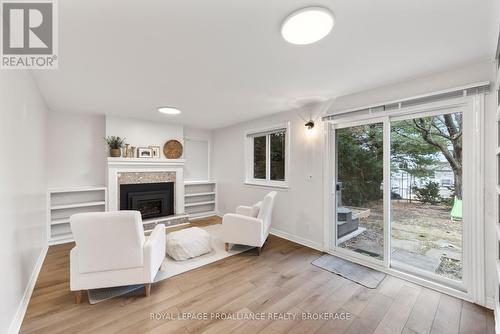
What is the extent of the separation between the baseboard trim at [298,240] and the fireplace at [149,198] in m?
2.40

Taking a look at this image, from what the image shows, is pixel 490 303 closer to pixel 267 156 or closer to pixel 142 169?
pixel 267 156

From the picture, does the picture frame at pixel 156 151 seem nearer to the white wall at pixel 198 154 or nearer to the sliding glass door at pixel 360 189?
the white wall at pixel 198 154

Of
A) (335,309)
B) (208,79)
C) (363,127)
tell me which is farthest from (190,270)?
(363,127)

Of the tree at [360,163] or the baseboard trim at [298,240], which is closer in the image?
the tree at [360,163]

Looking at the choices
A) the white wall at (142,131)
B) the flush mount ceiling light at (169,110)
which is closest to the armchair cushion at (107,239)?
the flush mount ceiling light at (169,110)

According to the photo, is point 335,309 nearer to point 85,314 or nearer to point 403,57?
point 85,314

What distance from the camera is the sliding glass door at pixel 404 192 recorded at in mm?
2195

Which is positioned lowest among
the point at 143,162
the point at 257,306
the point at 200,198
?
the point at 257,306

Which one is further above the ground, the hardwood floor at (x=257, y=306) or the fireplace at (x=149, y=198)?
the fireplace at (x=149, y=198)

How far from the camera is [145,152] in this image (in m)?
4.32

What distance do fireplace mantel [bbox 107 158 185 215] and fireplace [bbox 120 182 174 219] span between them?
13cm

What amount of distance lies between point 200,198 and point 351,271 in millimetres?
3768

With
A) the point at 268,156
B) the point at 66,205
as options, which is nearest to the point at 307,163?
the point at 268,156

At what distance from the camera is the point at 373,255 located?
8.91 feet
